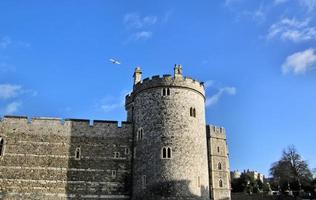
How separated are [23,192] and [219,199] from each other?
59.8 ft

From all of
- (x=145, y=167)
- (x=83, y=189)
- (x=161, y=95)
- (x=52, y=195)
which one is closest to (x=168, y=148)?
(x=145, y=167)

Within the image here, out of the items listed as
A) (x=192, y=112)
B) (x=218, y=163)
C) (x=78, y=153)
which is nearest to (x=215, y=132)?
(x=218, y=163)

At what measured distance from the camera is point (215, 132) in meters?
40.5

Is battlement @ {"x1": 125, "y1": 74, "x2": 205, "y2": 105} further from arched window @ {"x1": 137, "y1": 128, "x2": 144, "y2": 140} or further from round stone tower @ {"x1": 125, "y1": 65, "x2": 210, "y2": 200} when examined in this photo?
arched window @ {"x1": 137, "y1": 128, "x2": 144, "y2": 140}

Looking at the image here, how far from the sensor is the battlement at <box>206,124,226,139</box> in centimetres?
4003

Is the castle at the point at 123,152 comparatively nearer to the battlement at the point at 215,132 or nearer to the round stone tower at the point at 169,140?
the round stone tower at the point at 169,140

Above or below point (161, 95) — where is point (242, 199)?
below

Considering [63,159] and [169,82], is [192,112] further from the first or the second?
[63,159]

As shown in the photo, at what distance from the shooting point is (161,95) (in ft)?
109

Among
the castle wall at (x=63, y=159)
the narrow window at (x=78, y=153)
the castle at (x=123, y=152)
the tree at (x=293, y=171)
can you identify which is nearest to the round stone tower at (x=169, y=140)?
the castle at (x=123, y=152)

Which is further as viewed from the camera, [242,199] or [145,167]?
[242,199]

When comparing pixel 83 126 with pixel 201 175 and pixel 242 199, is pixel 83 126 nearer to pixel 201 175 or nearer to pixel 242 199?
pixel 201 175

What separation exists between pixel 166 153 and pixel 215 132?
10.7 meters

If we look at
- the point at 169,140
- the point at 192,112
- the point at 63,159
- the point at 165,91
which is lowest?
the point at 63,159
